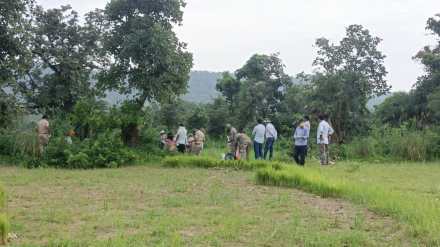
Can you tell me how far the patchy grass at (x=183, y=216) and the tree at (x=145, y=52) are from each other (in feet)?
23.4

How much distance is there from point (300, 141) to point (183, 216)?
9.07 meters

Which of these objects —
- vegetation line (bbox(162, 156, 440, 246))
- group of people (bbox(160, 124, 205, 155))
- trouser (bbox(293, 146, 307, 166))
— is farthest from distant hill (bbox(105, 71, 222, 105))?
vegetation line (bbox(162, 156, 440, 246))

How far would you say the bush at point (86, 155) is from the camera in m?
16.1

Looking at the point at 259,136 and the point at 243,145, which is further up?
the point at 259,136

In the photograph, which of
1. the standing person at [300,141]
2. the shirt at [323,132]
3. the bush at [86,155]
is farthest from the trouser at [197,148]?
the shirt at [323,132]

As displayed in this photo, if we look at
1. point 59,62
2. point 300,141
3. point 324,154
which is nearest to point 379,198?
point 300,141

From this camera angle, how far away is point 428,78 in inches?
1156

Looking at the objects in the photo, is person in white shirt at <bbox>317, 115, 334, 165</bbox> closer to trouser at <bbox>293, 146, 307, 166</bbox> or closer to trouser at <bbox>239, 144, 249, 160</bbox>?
trouser at <bbox>293, 146, 307, 166</bbox>

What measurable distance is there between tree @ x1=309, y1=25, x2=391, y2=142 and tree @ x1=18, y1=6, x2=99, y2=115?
37.5 ft

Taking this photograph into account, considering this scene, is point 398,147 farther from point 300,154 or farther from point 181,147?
point 181,147

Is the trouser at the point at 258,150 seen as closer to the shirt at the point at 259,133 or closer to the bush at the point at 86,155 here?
the shirt at the point at 259,133

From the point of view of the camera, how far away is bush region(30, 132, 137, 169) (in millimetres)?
16141

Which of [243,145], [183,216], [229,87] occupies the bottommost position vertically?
[183,216]

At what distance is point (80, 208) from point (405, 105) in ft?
84.5
